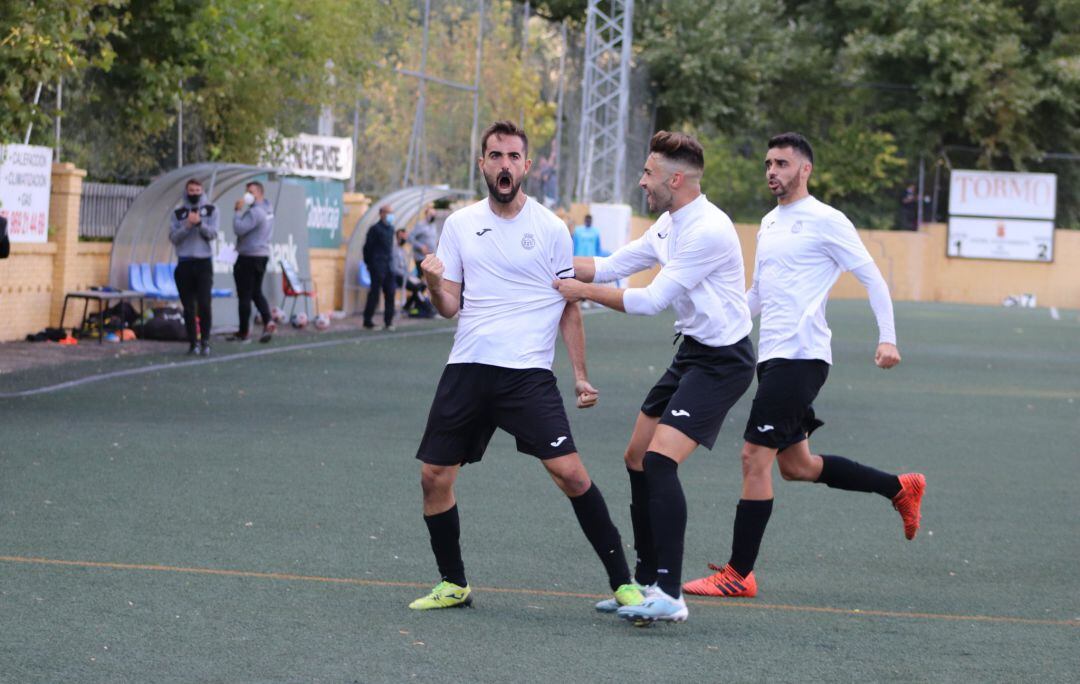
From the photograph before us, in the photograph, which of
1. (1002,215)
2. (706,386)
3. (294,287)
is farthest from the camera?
(1002,215)

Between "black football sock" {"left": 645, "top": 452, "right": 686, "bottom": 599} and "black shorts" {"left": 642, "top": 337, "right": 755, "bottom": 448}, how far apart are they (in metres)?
0.17

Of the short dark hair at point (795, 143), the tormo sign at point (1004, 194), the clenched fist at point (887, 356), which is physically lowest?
the clenched fist at point (887, 356)

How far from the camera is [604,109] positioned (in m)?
40.0

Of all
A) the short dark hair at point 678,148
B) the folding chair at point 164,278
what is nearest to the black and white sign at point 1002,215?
the folding chair at point 164,278

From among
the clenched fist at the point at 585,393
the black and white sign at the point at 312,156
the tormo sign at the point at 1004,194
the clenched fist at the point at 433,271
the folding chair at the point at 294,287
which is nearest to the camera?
the clenched fist at the point at 433,271

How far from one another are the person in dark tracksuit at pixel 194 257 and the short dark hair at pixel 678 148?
12.1 m

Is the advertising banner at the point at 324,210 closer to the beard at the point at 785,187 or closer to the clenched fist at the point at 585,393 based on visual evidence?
the beard at the point at 785,187

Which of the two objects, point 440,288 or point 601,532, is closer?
point 440,288

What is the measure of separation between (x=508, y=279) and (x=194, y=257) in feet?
40.5

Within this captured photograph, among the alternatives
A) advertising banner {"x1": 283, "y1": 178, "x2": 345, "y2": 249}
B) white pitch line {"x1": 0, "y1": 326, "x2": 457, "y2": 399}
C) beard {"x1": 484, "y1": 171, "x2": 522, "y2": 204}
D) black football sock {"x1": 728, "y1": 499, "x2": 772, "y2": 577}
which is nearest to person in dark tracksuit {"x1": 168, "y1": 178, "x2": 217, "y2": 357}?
white pitch line {"x1": 0, "y1": 326, "x2": 457, "y2": 399}

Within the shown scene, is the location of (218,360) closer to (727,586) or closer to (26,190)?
(26,190)

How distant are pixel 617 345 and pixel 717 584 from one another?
55.5 ft

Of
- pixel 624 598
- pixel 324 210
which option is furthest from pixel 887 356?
pixel 324 210

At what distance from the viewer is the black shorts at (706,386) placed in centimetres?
662
